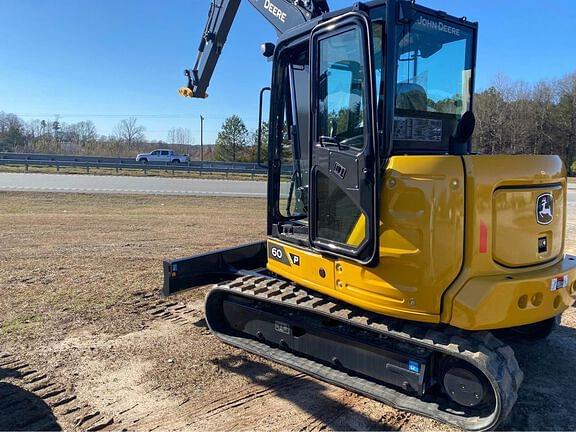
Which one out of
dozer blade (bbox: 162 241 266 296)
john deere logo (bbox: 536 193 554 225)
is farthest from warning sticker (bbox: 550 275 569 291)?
dozer blade (bbox: 162 241 266 296)

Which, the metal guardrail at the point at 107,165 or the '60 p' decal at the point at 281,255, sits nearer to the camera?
the '60 p' decal at the point at 281,255

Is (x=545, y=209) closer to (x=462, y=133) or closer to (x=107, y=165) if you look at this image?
(x=462, y=133)

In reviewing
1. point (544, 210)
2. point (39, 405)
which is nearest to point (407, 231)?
point (544, 210)

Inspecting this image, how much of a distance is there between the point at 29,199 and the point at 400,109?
16.0 metres

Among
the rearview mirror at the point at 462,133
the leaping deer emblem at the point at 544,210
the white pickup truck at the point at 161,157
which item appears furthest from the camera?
the white pickup truck at the point at 161,157

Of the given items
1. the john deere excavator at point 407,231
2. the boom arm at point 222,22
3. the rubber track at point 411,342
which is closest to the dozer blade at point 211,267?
the rubber track at point 411,342

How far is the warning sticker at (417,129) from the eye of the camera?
371 centimetres

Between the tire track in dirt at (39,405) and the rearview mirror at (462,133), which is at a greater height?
the rearview mirror at (462,133)

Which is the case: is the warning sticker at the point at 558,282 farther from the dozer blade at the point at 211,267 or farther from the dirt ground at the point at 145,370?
the dozer blade at the point at 211,267

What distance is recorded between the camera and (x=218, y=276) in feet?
19.0

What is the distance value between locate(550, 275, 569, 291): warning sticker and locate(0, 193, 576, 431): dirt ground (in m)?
0.99

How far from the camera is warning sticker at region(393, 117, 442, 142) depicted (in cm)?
371

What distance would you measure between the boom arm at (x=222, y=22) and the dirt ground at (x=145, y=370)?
300 centimetres

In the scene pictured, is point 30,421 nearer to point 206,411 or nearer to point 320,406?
point 206,411
